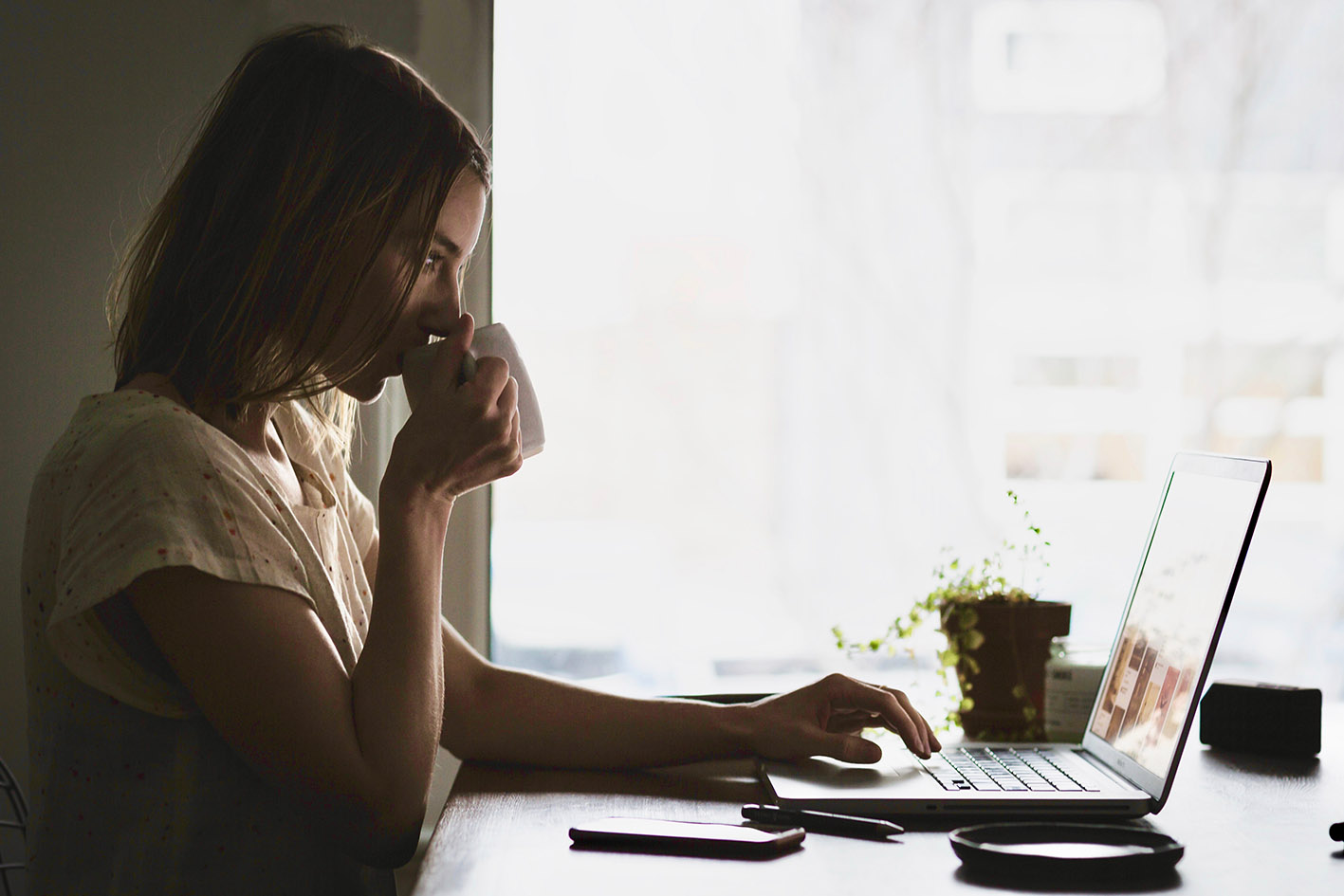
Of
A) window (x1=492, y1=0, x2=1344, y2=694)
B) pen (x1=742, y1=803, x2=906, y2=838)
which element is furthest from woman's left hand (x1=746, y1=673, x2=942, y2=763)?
window (x1=492, y1=0, x2=1344, y2=694)

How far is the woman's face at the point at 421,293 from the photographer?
1020 millimetres

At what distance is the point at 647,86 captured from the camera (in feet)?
5.87

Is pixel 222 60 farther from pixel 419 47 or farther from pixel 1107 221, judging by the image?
pixel 1107 221

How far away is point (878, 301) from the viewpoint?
1.80 meters

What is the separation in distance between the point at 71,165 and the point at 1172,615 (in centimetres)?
147

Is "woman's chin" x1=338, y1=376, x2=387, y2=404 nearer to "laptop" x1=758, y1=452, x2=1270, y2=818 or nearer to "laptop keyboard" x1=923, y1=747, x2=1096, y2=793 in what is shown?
"laptop" x1=758, y1=452, x2=1270, y2=818

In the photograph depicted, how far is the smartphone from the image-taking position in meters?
0.81

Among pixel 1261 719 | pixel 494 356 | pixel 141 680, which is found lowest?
pixel 1261 719

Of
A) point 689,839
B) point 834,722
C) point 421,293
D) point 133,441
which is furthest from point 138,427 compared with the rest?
point 834,722

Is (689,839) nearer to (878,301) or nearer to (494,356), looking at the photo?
(494,356)

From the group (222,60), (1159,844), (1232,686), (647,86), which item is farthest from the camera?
(647,86)

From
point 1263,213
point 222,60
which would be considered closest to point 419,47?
point 222,60

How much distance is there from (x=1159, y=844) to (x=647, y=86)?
133 centimetres

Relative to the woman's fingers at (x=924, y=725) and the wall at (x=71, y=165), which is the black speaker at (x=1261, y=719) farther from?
the wall at (x=71, y=165)
